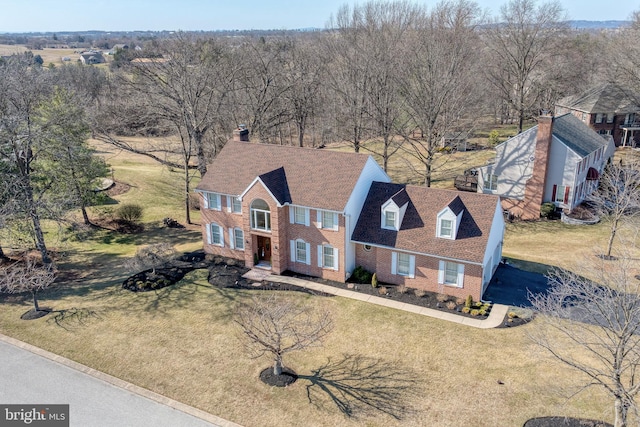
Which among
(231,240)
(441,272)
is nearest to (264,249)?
(231,240)

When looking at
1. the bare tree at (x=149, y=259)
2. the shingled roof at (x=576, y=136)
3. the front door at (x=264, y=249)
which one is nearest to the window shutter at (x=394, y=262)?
the front door at (x=264, y=249)

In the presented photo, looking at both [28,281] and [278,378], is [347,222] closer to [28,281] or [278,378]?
[278,378]

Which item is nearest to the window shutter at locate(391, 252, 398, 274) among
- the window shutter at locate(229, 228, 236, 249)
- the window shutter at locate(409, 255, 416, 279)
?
the window shutter at locate(409, 255, 416, 279)

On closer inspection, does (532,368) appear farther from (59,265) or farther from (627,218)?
(59,265)

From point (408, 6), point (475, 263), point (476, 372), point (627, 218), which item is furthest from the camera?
point (408, 6)

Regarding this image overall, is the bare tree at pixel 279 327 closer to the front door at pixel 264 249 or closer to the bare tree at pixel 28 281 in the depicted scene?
the front door at pixel 264 249

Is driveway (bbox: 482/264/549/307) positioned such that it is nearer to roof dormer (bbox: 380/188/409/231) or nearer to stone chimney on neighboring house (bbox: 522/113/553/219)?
roof dormer (bbox: 380/188/409/231)

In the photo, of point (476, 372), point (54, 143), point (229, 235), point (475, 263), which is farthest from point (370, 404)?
point (54, 143)
